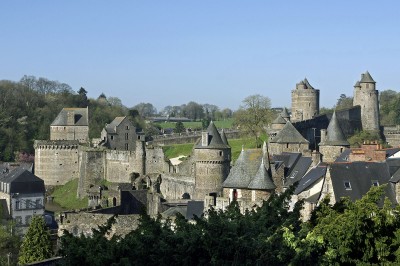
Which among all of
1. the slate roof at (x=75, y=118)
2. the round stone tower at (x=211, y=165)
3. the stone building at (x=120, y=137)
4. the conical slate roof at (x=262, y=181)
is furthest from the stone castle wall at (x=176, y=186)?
the slate roof at (x=75, y=118)

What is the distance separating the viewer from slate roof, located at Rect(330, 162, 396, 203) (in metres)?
33.5

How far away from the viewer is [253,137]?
248ft

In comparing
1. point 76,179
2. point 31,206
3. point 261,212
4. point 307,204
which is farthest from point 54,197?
point 261,212

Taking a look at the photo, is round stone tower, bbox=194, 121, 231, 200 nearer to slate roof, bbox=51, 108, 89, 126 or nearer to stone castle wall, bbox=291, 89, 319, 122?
stone castle wall, bbox=291, 89, 319, 122

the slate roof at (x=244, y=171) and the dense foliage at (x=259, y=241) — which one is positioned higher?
the slate roof at (x=244, y=171)

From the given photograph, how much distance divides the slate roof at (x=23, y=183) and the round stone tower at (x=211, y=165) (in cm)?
1679

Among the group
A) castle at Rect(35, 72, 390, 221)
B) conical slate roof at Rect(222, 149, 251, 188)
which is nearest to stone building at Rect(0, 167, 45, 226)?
castle at Rect(35, 72, 390, 221)

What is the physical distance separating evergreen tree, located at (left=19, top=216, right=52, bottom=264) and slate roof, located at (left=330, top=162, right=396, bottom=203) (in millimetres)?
→ 12428

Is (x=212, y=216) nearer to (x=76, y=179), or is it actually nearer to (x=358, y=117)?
(x=76, y=179)

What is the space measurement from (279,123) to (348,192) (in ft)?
97.0

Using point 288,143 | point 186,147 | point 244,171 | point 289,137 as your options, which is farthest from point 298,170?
point 186,147

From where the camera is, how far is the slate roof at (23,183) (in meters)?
57.7

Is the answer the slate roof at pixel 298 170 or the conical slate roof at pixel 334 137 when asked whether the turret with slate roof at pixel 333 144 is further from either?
the slate roof at pixel 298 170

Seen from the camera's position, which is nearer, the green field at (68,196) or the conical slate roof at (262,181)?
the conical slate roof at (262,181)
